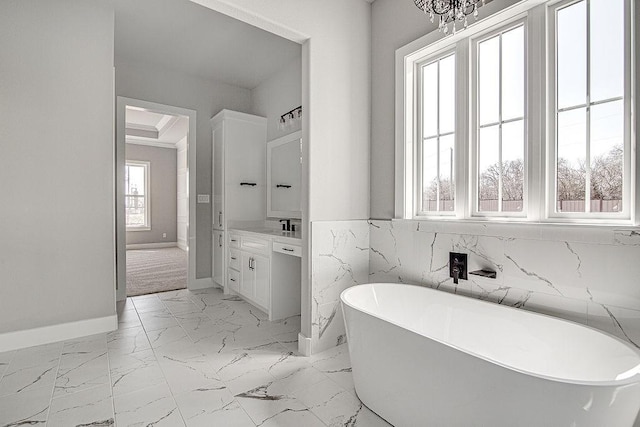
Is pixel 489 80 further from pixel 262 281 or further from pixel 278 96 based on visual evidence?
pixel 278 96

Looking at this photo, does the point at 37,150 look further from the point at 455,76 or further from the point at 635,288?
the point at 635,288

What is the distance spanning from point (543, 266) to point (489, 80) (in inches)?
49.5

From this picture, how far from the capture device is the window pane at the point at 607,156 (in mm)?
1656

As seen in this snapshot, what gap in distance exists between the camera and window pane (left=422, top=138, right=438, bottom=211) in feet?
8.47

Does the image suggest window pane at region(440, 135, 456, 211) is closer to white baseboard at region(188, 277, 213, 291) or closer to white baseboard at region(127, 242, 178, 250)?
white baseboard at region(188, 277, 213, 291)

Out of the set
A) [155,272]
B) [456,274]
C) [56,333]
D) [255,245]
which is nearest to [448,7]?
[456,274]

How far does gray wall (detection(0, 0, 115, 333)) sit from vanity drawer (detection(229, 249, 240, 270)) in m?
1.28

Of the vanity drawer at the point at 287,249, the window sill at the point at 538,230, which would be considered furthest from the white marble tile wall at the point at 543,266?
the vanity drawer at the point at 287,249

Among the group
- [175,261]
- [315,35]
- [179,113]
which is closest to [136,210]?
[175,261]

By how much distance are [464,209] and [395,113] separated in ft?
3.17

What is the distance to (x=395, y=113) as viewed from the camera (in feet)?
8.89

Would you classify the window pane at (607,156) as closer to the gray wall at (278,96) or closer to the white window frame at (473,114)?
the white window frame at (473,114)

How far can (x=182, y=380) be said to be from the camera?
210cm

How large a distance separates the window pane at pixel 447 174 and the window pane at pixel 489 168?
21cm
